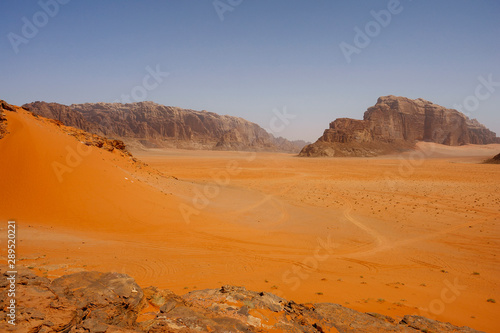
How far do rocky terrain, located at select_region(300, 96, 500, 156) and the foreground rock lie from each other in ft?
297

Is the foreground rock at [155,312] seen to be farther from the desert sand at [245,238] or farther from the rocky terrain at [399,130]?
the rocky terrain at [399,130]

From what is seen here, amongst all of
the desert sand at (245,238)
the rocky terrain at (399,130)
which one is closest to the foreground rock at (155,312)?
the desert sand at (245,238)

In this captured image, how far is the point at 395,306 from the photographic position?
17.9 feet

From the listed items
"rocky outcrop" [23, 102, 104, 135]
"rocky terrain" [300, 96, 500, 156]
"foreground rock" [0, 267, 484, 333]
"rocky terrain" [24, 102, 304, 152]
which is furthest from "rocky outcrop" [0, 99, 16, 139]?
"rocky terrain" [24, 102, 304, 152]

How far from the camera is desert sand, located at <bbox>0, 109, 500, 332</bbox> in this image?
20.3 feet

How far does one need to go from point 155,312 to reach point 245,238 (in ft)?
21.2

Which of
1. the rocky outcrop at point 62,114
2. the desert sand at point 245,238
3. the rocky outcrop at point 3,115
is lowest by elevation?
the desert sand at point 245,238

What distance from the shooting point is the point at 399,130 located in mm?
119750

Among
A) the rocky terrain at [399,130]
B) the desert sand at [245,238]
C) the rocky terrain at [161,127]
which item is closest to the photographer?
the desert sand at [245,238]

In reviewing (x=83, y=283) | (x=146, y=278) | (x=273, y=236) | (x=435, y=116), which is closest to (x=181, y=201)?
(x=273, y=236)

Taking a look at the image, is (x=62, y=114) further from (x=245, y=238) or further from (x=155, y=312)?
(x=155, y=312)

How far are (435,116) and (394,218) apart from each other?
446 feet

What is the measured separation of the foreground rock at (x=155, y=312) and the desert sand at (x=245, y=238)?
1436 mm

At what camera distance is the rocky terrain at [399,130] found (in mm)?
97625
